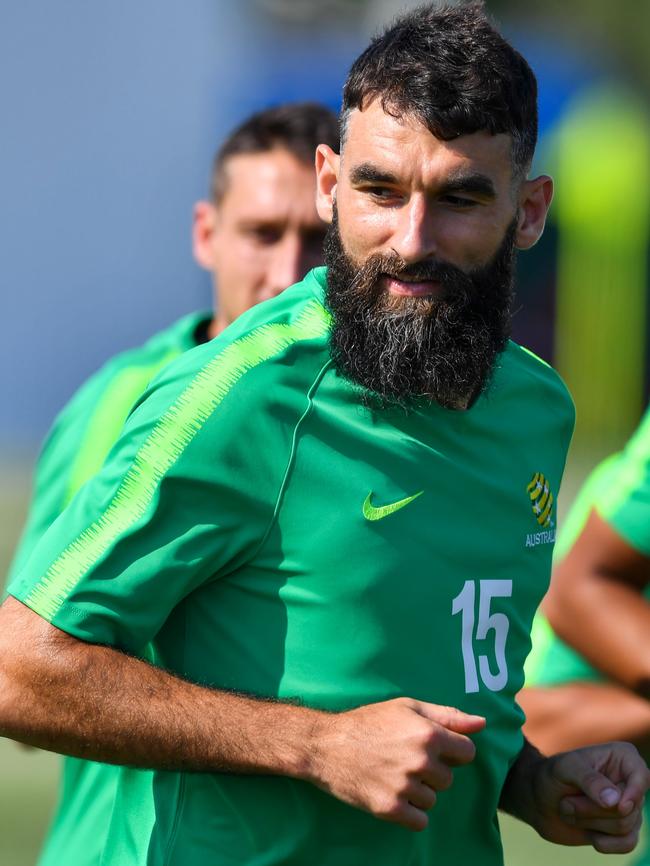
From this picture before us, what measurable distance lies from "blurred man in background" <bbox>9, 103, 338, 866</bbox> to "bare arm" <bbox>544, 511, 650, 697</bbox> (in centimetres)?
127

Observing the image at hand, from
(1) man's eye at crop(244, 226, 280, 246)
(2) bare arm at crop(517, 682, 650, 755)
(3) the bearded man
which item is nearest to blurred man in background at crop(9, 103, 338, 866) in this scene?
(1) man's eye at crop(244, 226, 280, 246)

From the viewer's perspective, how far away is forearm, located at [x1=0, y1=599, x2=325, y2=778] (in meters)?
2.39

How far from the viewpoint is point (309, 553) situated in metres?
2.52

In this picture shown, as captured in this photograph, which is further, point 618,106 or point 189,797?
point 618,106

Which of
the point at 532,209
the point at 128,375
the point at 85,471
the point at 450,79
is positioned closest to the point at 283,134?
the point at 128,375

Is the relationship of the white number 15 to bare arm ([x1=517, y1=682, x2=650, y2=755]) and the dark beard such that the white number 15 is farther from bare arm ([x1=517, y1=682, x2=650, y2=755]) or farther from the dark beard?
bare arm ([x1=517, y1=682, x2=650, y2=755])

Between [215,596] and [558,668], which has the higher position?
[215,596]

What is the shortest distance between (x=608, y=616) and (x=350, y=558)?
1.49 meters

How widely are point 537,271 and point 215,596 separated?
16425 mm

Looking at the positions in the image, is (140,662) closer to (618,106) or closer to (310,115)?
(310,115)

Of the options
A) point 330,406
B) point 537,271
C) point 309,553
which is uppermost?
point 330,406

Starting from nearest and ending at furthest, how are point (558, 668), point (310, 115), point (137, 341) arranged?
point (558, 668) < point (310, 115) < point (137, 341)

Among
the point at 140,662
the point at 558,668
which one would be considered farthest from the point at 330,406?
the point at 558,668

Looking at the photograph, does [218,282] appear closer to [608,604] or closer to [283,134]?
[283,134]
